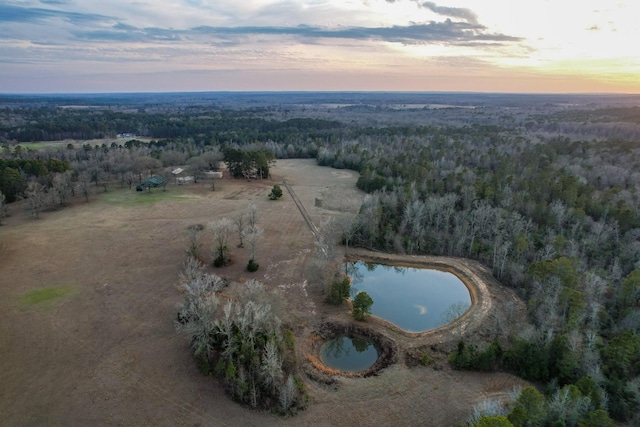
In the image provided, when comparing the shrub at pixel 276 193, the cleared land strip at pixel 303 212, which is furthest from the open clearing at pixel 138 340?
the shrub at pixel 276 193

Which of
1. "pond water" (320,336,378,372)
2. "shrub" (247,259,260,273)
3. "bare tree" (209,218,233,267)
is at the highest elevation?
"bare tree" (209,218,233,267)

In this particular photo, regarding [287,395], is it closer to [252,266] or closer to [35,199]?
[252,266]

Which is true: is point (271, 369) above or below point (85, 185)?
below

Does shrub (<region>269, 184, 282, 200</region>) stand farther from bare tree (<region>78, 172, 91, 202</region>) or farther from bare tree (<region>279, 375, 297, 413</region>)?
bare tree (<region>279, 375, 297, 413</region>)

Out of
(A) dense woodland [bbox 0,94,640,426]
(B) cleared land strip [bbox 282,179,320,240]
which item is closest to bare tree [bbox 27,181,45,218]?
(A) dense woodland [bbox 0,94,640,426]

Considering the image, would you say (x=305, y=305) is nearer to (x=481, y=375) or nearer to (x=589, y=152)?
(x=481, y=375)

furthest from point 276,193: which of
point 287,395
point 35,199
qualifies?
point 287,395
